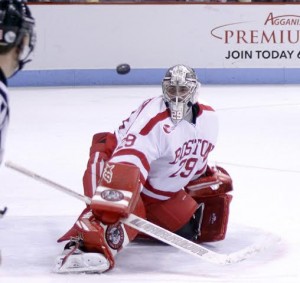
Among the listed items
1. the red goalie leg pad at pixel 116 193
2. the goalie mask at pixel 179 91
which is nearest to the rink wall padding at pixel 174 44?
the goalie mask at pixel 179 91

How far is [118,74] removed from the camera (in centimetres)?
931

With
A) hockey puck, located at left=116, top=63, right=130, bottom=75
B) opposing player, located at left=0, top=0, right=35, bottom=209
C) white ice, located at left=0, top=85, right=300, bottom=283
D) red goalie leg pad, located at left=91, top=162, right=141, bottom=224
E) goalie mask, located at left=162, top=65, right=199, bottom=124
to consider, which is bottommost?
hockey puck, located at left=116, top=63, right=130, bottom=75

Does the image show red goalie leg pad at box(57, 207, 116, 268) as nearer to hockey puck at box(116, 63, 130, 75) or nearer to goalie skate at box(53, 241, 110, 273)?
goalie skate at box(53, 241, 110, 273)

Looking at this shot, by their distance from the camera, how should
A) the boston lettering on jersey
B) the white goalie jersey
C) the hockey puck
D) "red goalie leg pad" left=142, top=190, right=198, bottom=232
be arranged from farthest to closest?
the hockey puck, "red goalie leg pad" left=142, top=190, right=198, bottom=232, the boston lettering on jersey, the white goalie jersey

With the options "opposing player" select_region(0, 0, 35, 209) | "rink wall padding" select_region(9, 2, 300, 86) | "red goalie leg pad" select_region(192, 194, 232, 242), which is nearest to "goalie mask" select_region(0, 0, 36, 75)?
"opposing player" select_region(0, 0, 35, 209)

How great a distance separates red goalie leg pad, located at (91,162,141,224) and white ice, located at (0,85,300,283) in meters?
0.21

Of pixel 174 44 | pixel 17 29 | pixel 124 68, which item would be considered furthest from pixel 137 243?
pixel 174 44

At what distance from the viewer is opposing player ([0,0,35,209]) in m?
1.85

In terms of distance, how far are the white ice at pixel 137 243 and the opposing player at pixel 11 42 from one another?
1.19 meters

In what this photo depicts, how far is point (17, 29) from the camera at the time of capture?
1921 millimetres

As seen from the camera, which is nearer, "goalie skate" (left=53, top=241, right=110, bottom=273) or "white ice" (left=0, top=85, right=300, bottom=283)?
"goalie skate" (left=53, top=241, right=110, bottom=273)

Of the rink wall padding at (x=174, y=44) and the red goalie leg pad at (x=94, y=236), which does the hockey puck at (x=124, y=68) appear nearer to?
the rink wall padding at (x=174, y=44)

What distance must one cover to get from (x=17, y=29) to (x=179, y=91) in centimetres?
141

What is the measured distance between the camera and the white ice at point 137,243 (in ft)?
10.3
